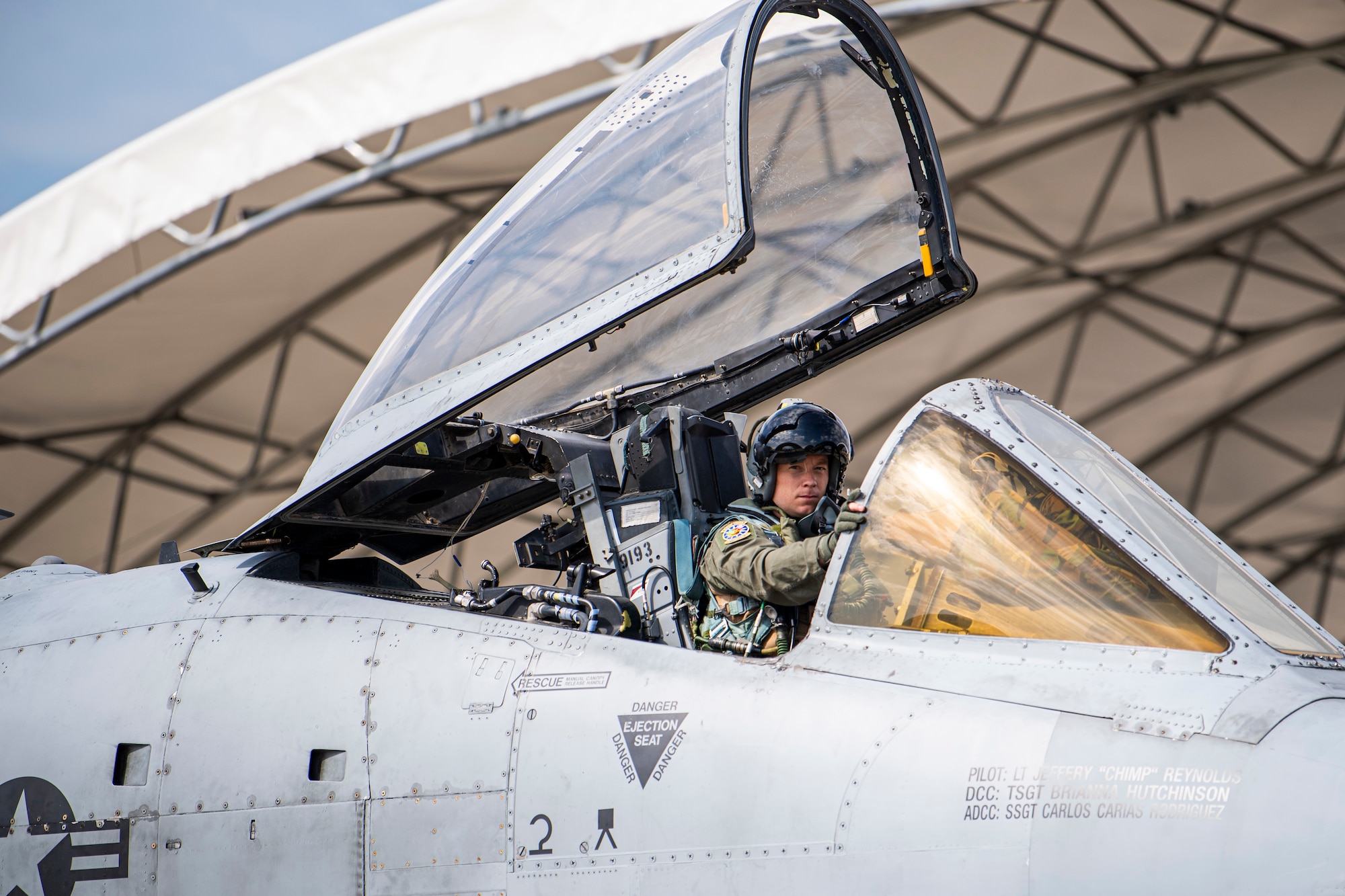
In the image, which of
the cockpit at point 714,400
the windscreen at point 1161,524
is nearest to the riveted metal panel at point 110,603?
the cockpit at point 714,400

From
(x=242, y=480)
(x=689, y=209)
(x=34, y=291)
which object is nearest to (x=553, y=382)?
(x=689, y=209)

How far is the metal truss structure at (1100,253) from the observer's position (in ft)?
34.4

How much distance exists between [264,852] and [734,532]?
5.63 ft


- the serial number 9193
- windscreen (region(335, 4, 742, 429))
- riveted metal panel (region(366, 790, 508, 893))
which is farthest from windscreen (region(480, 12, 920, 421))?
riveted metal panel (region(366, 790, 508, 893))

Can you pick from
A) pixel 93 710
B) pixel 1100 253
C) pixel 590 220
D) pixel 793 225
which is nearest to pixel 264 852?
pixel 93 710

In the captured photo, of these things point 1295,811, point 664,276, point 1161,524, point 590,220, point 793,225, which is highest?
point 793,225

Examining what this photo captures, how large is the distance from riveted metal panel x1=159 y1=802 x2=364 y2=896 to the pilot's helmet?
169 cm

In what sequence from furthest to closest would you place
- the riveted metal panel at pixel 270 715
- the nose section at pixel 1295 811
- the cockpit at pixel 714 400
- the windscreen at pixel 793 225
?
1. the windscreen at pixel 793 225
2. the riveted metal panel at pixel 270 715
3. the cockpit at pixel 714 400
4. the nose section at pixel 1295 811

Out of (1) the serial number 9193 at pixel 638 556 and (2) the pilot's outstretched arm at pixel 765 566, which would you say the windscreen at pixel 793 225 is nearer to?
(1) the serial number 9193 at pixel 638 556

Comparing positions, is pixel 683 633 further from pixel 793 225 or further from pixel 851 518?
pixel 793 225

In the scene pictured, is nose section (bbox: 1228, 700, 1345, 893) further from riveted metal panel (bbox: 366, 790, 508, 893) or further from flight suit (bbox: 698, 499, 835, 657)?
riveted metal panel (bbox: 366, 790, 508, 893)

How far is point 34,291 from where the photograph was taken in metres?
9.50

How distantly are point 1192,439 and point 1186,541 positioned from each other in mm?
15922

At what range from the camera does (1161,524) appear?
3113mm
